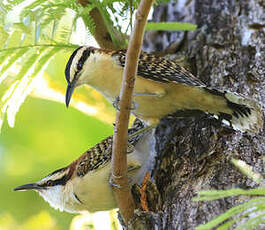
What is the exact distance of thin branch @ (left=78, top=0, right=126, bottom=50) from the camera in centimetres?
341

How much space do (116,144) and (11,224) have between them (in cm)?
245

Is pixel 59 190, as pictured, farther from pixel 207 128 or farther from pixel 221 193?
pixel 221 193

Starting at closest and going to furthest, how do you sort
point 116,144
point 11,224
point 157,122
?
point 116,144, point 157,122, point 11,224

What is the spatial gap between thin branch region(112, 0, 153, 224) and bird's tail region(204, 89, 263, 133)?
80 centimetres

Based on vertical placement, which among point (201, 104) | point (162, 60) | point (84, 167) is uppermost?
point (162, 60)

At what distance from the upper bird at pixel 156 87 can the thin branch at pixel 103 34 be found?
0.19 meters

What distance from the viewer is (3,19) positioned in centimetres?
261

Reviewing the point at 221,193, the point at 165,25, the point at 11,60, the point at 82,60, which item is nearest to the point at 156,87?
the point at 165,25

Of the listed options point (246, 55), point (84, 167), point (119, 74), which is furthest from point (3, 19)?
point (246, 55)

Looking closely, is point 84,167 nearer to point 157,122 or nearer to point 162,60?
point 157,122

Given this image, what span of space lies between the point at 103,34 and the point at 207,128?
1.08 m

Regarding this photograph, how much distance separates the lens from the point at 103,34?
3.55 meters

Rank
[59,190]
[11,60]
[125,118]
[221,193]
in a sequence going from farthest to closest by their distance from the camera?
[59,190], [11,60], [125,118], [221,193]

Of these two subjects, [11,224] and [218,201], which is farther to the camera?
[11,224]
